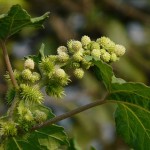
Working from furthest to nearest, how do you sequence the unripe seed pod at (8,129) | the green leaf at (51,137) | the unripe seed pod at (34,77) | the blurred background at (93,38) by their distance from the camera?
the blurred background at (93,38) < the green leaf at (51,137) < the unripe seed pod at (34,77) < the unripe seed pod at (8,129)

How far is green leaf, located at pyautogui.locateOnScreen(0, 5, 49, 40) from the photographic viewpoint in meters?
2.18

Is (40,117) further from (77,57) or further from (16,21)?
(16,21)

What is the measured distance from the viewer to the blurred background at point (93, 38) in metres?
7.00

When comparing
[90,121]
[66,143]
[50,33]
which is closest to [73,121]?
[90,121]

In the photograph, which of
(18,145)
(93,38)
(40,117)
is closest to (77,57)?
(40,117)

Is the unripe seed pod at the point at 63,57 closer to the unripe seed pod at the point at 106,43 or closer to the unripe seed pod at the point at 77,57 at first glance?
the unripe seed pod at the point at 77,57

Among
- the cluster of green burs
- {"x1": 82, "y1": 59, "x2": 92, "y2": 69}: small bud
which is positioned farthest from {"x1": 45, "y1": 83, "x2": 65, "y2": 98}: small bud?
{"x1": 82, "y1": 59, "x2": 92, "y2": 69}: small bud

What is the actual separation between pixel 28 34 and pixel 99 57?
5.34 m

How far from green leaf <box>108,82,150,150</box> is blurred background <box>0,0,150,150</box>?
4.11 metres

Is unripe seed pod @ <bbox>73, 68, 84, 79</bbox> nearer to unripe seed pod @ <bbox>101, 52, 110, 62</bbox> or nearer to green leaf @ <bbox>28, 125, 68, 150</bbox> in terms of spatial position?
unripe seed pod @ <bbox>101, 52, 110, 62</bbox>

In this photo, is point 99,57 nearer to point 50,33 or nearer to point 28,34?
point 28,34

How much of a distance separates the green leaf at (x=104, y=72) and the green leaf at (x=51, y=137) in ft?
0.99

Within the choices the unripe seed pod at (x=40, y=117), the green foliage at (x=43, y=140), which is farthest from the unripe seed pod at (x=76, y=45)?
the green foliage at (x=43, y=140)

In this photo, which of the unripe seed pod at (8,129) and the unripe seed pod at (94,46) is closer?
the unripe seed pod at (8,129)
